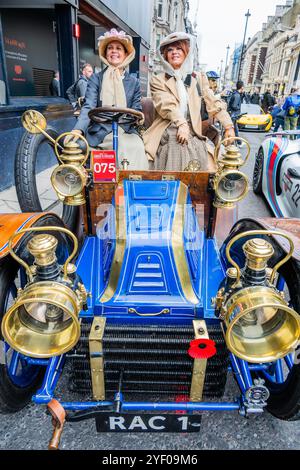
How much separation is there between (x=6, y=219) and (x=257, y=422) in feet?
6.09

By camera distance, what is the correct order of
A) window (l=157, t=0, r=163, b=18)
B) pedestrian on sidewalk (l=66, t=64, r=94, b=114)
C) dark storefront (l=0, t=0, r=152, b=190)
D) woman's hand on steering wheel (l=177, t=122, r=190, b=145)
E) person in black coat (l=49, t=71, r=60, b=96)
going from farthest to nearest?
window (l=157, t=0, r=163, b=18)
person in black coat (l=49, t=71, r=60, b=96)
pedestrian on sidewalk (l=66, t=64, r=94, b=114)
dark storefront (l=0, t=0, r=152, b=190)
woman's hand on steering wheel (l=177, t=122, r=190, b=145)

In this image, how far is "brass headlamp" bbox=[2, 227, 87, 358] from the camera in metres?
1.28

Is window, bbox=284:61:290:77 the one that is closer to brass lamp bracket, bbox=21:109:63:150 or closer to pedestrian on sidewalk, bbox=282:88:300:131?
pedestrian on sidewalk, bbox=282:88:300:131

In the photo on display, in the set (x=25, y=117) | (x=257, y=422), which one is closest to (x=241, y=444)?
(x=257, y=422)

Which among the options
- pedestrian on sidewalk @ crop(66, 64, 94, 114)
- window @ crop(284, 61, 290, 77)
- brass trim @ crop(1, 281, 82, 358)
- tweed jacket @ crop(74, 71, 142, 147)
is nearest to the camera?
brass trim @ crop(1, 281, 82, 358)

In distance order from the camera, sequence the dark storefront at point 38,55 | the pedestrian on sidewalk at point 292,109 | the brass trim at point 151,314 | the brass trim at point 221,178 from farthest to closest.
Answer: the pedestrian on sidewalk at point 292,109, the dark storefront at point 38,55, the brass trim at point 221,178, the brass trim at point 151,314

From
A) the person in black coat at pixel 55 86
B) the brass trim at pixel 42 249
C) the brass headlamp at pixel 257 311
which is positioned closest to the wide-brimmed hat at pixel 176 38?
the brass headlamp at pixel 257 311

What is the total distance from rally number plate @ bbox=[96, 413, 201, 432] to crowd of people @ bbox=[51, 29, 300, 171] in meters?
2.17

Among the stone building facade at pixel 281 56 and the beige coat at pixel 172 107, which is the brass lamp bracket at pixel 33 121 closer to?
the beige coat at pixel 172 107

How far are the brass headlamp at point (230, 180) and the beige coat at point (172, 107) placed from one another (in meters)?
0.92

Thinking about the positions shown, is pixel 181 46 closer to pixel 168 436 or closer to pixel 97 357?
pixel 97 357

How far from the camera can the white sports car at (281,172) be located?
371 centimetres

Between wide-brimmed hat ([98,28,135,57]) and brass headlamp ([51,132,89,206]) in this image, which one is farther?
wide-brimmed hat ([98,28,135,57])

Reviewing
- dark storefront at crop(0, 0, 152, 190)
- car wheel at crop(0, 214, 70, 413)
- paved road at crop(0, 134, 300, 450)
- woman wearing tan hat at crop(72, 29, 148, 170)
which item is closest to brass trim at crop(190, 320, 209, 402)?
paved road at crop(0, 134, 300, 450)
